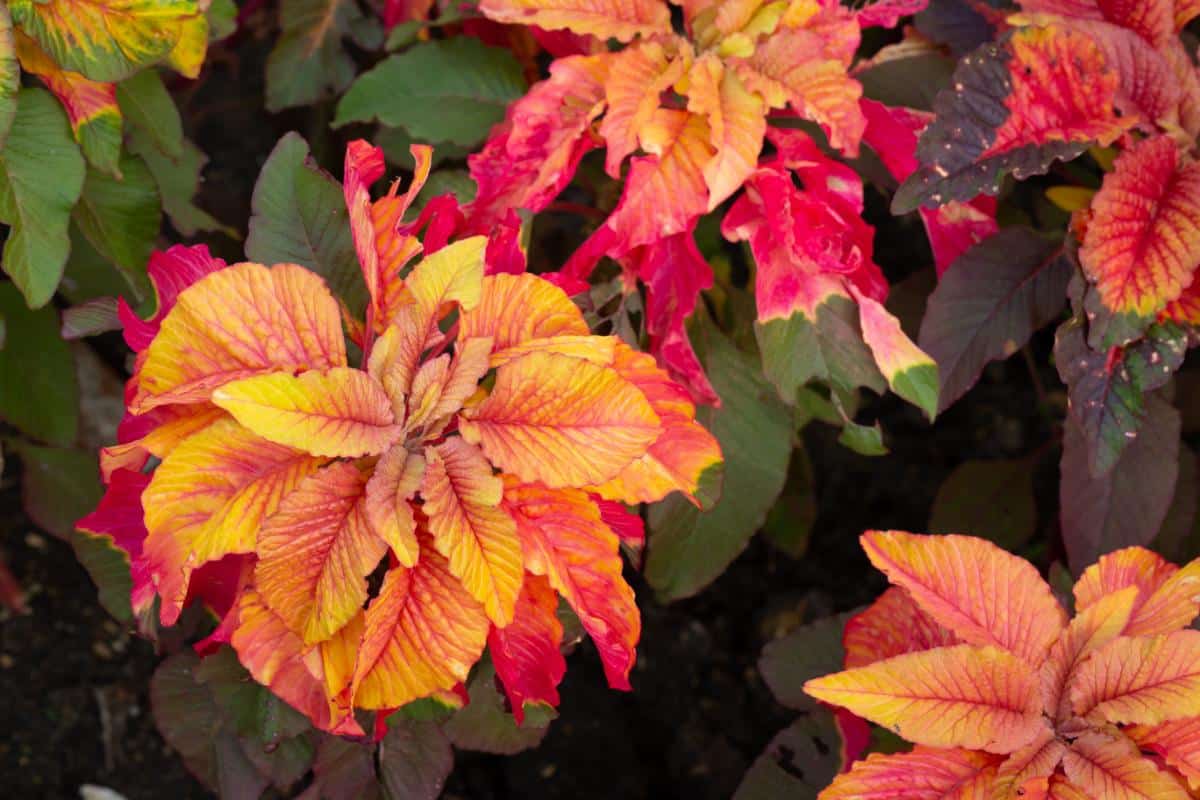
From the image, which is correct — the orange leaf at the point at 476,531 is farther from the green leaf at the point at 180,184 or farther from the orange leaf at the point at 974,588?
the green leaf at the point at 180,184

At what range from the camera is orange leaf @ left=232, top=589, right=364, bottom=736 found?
0.77 m

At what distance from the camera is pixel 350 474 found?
75 cm

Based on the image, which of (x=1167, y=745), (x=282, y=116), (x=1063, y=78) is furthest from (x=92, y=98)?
(x=1167, y=745)

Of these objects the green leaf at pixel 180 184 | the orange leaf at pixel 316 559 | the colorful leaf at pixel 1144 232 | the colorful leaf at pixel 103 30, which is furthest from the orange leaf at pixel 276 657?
the colorful leaf at pixel 1144 232

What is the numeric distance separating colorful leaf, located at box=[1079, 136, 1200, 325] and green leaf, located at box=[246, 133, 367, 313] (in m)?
0.52

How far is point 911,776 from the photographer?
2.59 feet

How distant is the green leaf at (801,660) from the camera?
3.41 ft

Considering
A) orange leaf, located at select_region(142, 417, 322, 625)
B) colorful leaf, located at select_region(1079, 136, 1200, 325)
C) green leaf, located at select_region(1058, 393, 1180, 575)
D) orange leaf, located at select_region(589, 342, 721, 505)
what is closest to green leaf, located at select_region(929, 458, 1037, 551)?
green leaf, located at select_region(1058, 393, 1180, 575)

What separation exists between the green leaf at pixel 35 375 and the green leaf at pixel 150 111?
0.83ft

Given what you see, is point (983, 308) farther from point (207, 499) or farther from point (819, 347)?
point (207, 499)

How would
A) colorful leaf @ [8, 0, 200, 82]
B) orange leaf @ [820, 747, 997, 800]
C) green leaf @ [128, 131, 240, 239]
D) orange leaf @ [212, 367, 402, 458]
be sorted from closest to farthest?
orange leaf @ [212, 367, 402, 458], orange leaf @ [820, 747, 997, 800], colorful leaf @ [8, 0, 200, 82], green leaf @ [128, 131, 240, 239]

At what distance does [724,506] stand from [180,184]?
0.59 m

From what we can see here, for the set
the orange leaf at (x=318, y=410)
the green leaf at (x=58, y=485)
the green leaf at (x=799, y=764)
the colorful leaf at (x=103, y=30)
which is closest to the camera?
the orange leaf at (x=318, y=410)

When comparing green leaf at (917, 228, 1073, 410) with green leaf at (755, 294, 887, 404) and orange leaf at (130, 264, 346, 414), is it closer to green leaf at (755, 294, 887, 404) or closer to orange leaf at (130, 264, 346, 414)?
green leaf at (755, 294, 887, 404)
